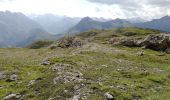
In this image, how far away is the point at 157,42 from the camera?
83500 millimetres

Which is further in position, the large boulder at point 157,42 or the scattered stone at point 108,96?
the large boulder at point 157,42

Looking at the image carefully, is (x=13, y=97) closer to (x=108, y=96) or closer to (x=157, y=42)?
(x=108, y=96)

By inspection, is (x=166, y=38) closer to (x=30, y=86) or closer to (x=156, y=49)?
(x=156, y=49)

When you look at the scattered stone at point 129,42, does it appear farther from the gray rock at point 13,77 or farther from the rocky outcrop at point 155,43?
the gray rock at point 13,77

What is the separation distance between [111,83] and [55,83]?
216 inches

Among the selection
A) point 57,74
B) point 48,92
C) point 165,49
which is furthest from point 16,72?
point 165,49

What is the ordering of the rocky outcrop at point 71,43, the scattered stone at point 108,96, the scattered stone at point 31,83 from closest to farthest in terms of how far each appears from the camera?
the scattered stone at point 108,96 → the scattered stone at point 31,83 → the rocky outcrop at point 71,43

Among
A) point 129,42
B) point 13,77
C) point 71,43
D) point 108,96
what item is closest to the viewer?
point 108,96

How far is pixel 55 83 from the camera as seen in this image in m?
32.0

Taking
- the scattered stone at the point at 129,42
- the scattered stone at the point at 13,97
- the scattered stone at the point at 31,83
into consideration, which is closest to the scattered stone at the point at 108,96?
the scattered stone at the point at 13,97

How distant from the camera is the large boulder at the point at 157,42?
3253 inches

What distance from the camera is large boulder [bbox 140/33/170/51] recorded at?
82.6 metres

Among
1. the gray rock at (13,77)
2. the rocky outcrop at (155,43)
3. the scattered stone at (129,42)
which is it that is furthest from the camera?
the scattered stone at (129,42)

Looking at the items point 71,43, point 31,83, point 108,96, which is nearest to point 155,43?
point 71,43
